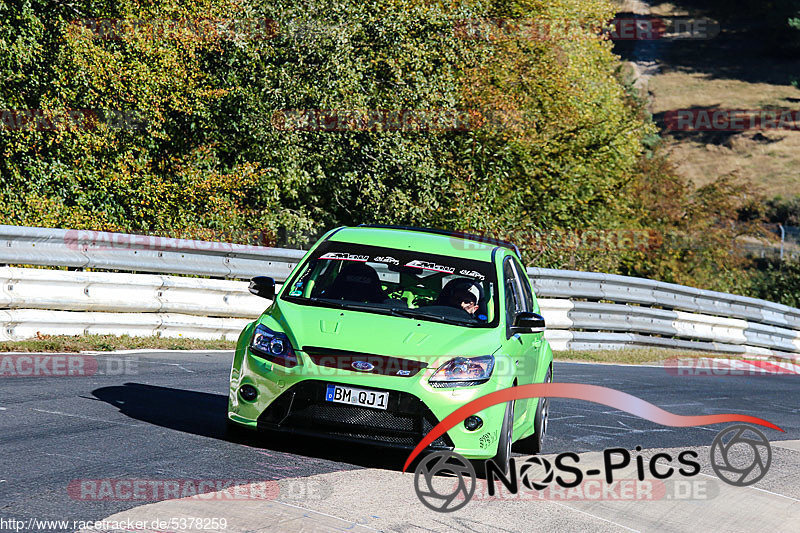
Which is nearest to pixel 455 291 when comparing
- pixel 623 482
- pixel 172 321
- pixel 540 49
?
pixel 623 482

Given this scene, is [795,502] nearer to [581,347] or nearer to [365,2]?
[581,347]

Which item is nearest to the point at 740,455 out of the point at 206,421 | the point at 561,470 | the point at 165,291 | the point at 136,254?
the point at 561,470

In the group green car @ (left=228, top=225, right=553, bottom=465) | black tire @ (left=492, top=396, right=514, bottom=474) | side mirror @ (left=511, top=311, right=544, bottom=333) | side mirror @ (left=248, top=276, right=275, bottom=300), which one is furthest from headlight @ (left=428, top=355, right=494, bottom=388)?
side mirror @ (left=248, top=276, right=275, bottom=300)

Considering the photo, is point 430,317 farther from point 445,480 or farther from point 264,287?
point 264,287

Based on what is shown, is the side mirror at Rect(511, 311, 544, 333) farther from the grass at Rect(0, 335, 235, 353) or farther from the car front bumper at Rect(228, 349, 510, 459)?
the grass at Rect(0, 335, 235, 353)

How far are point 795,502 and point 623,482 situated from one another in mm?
1186

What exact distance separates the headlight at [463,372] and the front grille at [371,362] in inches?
5.0

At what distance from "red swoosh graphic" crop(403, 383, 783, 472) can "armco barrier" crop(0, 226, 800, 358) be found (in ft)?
15.4

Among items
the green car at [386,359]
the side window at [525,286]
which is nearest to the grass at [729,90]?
the side window at [525,286]

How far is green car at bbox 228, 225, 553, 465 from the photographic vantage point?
6.45m

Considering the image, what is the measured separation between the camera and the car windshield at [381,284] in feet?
24.2

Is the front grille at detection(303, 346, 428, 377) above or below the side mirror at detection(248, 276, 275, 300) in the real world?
below

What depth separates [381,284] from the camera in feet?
26.4

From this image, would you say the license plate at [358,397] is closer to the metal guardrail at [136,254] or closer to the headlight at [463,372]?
the headlight at [463,372]
